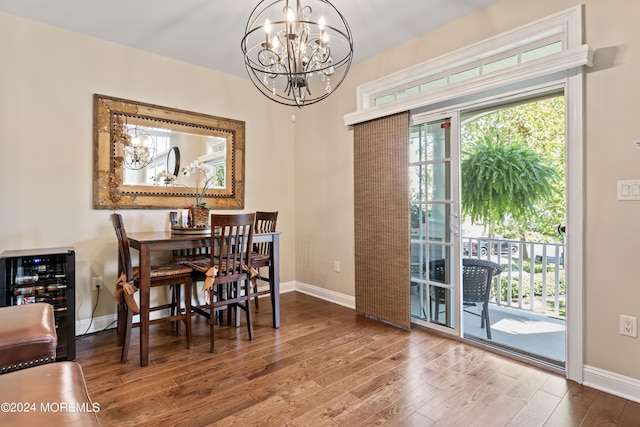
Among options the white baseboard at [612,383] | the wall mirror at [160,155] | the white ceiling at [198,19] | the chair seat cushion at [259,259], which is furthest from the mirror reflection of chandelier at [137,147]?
the white baseboard at [612,383]

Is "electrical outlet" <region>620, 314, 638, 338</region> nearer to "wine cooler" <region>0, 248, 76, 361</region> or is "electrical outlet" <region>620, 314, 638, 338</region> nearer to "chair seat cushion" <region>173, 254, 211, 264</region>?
"chair seat cushion" <region>173, 254, 211, 264</region>

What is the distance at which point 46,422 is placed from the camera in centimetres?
86

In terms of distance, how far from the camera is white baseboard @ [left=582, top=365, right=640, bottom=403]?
1.87 m

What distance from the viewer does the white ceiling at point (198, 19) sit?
2.46 metres

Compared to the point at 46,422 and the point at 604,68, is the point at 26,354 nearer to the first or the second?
the point at 46,422

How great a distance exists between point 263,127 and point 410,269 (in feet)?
8.21

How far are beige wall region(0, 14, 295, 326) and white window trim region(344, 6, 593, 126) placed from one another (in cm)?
207

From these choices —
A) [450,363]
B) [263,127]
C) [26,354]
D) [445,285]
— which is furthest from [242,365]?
[263,127]

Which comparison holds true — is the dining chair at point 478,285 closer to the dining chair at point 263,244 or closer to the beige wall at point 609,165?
the beige wall at point 609,165

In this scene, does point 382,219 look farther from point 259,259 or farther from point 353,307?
point 259,259

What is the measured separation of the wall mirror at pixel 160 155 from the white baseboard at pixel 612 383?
3.41 metres

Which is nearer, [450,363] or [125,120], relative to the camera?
[450,363]

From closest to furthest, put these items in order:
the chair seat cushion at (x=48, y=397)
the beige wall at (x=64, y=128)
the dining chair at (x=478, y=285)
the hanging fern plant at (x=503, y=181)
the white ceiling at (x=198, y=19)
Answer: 1. the chair seat cushion at (x=48, y=397)
2. the white ceiling at (x=198, y=19)
3. the beige wall at (x=64, y=128)
4. the dining chair at (x=478, y=285)
5. the hanging fern plant at (x=503, y=181)

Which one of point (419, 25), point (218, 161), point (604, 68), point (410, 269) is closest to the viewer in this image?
point (604, 68)
